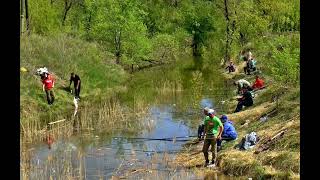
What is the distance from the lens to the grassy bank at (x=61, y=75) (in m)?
27.4

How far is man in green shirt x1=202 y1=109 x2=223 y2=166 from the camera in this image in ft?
56.7

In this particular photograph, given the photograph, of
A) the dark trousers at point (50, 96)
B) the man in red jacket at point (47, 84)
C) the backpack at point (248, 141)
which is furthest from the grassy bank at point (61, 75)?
the backpack at point (248, 141)

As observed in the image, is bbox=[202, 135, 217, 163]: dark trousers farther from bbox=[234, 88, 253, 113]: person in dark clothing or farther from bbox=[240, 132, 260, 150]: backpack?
bbox=[234, 88, 253, 113]: person in dark clothing

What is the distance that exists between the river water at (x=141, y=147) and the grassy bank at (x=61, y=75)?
2080 millimetres

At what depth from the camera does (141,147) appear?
2091cm

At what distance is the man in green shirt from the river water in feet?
2.98

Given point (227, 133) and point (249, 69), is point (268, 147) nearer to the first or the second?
point (227, 133)

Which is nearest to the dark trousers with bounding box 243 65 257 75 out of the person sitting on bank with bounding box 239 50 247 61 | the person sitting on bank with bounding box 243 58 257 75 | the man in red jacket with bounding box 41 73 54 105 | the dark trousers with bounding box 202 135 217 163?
the person sitting on bank with bounding box 243 58 257 75

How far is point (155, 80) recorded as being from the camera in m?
44.3

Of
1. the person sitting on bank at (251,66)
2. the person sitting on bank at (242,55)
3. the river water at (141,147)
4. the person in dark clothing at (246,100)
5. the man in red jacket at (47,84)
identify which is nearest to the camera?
the river water at (141,147)

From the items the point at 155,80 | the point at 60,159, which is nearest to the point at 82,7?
the point at 155,80

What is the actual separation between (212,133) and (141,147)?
431 cm

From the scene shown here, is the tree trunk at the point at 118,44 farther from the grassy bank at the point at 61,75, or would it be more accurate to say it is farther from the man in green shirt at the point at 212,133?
the man in green shirt at the point at 212,133
